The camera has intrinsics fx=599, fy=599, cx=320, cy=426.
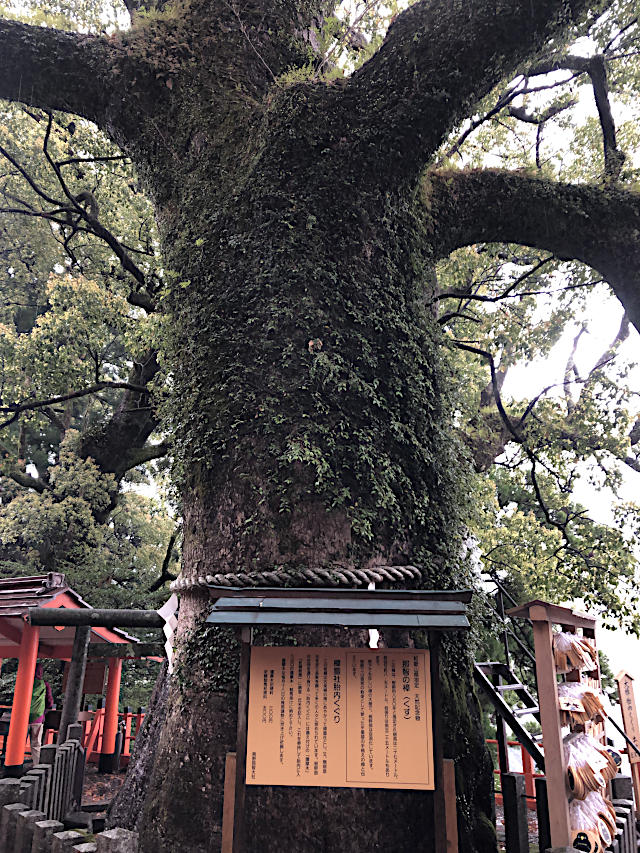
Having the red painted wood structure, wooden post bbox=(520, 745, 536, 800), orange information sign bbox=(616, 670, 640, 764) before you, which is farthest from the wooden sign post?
the red painted wood structure

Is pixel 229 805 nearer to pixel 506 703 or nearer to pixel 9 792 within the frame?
pixel 9 792

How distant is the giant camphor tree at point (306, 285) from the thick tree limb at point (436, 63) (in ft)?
0.06

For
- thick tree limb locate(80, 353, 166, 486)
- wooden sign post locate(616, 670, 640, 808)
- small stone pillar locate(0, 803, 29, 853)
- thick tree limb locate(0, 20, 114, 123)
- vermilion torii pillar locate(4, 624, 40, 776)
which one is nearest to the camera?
small stone pillar locate(0, 803, 29, 853)

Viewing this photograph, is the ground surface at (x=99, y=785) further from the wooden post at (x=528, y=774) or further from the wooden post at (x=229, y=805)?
→ the wooden post at (x=229, y=805)

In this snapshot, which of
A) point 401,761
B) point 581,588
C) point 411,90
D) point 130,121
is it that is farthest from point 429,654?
point 581,588

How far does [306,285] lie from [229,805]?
3.37 m

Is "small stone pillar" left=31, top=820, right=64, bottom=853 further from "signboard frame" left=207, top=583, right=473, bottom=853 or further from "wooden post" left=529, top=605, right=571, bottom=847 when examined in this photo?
"wooden post" left=529, top=605, right=571, bottom=847

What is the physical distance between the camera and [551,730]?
3521 millimetres

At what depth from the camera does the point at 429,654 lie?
120 inches

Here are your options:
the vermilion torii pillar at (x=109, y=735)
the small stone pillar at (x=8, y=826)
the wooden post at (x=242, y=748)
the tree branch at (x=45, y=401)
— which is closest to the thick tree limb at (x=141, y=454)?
the tree branch at (x=45, y=401)

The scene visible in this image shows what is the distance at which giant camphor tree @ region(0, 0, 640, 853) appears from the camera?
3.85 metres

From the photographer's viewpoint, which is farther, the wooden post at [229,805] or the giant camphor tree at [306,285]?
the giant camphor tree at [306,285]

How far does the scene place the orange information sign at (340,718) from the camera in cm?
290

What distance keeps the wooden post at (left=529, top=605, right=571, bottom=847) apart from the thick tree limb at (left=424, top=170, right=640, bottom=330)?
11.9 feet
